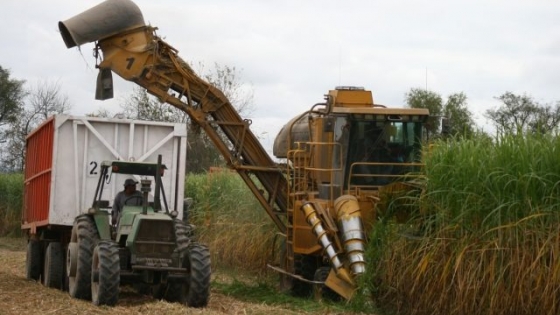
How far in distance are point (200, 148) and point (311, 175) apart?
2209 centimetres

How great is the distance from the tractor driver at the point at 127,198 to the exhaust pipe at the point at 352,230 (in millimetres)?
2940

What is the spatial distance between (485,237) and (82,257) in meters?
5.64

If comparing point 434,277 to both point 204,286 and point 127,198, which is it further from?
point 127,198

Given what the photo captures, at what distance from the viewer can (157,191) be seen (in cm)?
1503

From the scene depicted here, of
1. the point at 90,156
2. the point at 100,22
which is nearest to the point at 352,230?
the point at 90,156

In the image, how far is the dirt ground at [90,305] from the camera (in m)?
13.2

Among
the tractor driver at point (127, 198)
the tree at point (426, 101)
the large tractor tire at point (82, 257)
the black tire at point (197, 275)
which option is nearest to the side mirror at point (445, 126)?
the black tire at point (197, 275)

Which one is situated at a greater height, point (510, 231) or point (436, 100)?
point (436, 100)

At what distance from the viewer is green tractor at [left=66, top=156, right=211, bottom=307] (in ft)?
46.0

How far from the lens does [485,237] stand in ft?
42.2

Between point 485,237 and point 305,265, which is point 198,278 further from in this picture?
point 485,237

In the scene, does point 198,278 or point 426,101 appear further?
point 426,101

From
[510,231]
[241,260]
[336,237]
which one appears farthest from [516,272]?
[241,260]

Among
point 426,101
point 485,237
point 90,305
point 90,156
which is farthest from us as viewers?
point 426,101
